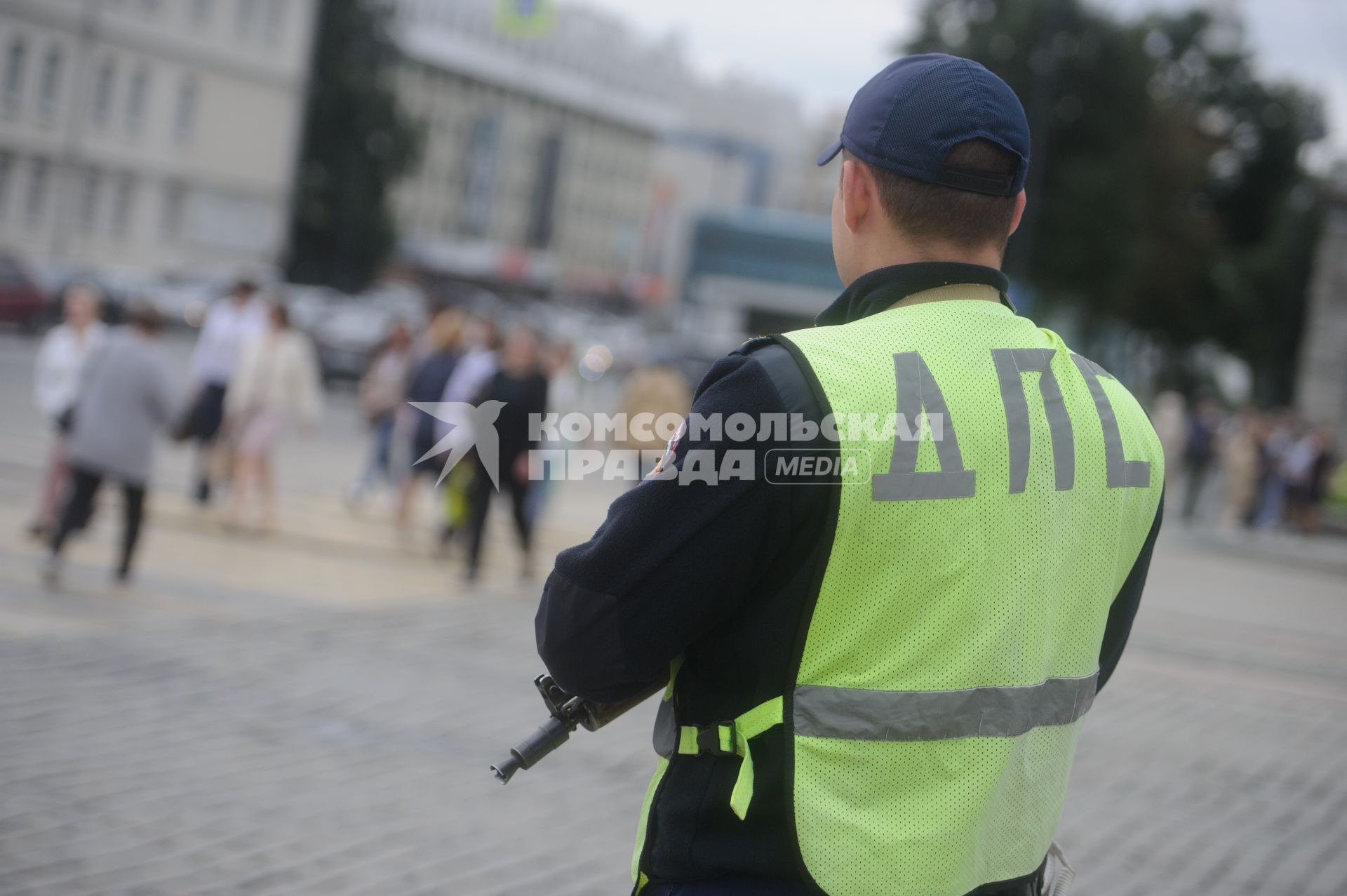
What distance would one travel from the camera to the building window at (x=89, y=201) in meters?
48.8

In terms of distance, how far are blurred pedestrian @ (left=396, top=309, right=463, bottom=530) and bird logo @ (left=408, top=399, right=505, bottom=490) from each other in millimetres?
63

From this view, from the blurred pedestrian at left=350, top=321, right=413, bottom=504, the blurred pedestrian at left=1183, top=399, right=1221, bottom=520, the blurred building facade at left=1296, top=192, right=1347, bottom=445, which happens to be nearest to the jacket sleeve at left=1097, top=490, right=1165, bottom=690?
the blurred pedestrian at left=350, top=321, right=413, bottom=504

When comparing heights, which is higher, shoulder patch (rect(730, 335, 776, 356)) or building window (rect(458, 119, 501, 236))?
building window (rect(458, 119, 501, 236))

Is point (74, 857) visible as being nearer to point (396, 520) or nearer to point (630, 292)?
point (396, 520)

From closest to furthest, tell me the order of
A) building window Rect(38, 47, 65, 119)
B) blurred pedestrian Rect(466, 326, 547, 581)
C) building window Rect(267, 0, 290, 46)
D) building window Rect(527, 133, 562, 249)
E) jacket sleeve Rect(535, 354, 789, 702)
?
1. jacket sleeve Rect(535, 354, 789, 702)
2. blurred pedestrian Rect(466, 326, 547, 581)
3. building window Rect(38, 47, 65, 119)
4. building window Rect(267, 0, 290, 46)
5. building window Rect(527, 133, 562, 249)

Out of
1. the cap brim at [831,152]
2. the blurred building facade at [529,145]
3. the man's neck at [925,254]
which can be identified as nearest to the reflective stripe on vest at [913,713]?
the man's neck at [925,254]

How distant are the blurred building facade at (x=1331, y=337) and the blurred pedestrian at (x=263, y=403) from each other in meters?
25.5

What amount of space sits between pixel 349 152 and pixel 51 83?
11863 millimetres

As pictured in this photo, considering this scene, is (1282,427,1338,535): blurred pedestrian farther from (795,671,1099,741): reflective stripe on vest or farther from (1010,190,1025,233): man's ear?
(795,671,1099,741): reflective stripe on vest

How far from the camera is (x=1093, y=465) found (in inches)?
79.2

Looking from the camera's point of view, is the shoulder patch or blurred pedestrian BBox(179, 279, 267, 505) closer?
the shoulder patch

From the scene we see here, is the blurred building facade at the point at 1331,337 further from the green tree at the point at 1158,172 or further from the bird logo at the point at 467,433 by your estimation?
the bird logo at the point at 467,433

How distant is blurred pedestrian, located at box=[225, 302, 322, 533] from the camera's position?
469 inches

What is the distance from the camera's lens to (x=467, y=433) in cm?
1200
